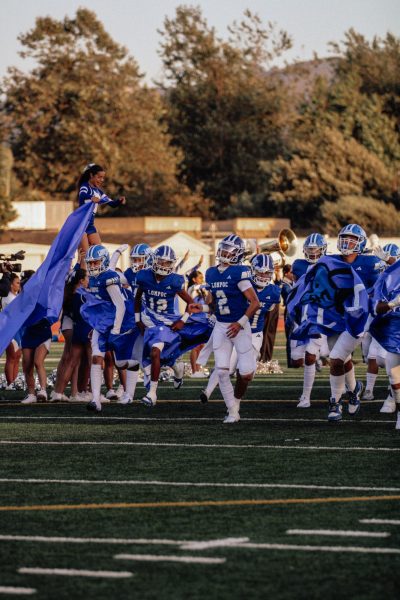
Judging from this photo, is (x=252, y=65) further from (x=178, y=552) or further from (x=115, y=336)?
(x=178, y=552)

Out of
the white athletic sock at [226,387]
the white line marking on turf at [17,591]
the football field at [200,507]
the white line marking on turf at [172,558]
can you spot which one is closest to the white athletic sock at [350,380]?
the football field at [200,507]

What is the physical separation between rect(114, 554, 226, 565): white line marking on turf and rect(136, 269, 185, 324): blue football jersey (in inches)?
341

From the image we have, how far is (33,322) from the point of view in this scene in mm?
16406

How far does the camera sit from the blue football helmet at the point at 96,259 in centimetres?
1559

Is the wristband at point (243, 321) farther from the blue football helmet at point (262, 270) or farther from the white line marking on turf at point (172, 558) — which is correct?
the white line marking on turf at point (172, 558)

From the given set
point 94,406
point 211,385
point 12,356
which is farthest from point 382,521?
point 12,356

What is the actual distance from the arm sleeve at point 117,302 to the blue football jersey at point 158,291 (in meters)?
0.45

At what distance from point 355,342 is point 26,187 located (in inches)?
2398

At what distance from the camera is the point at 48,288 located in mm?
16391

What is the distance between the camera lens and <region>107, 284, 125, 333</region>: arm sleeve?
15.6 metres

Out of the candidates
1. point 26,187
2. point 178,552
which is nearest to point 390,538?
point 178,552


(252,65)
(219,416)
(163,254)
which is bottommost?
(219,416)

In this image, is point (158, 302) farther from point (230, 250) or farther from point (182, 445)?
point (182, 445)

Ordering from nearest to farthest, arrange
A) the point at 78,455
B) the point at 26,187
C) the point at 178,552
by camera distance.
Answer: the point at 178,552, the point at 78,455, the point at 26,187
